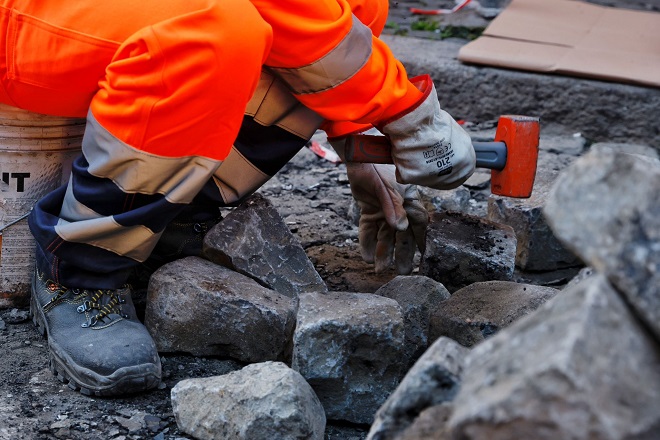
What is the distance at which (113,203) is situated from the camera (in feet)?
7.73

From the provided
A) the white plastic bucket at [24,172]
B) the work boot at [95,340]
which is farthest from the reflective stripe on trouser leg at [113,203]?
the white plastic bucket at [24,172]

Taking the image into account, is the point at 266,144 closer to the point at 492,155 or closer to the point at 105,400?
the point at 492,155

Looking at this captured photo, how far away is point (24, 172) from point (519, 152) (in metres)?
1.46

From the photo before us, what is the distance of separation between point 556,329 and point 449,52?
13.0 ft

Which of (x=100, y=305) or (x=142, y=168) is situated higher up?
(x=142, y=168)

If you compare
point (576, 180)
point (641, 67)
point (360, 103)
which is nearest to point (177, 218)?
point (360, 103)

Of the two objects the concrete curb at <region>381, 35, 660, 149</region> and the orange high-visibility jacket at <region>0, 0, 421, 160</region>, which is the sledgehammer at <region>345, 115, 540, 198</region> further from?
the concrete curb at <region>381, 35, 660, 149</region>

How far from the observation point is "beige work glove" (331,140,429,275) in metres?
2.92

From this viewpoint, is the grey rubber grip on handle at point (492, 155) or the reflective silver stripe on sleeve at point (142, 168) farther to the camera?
the grey rubber grip on handle at point (492, 155)

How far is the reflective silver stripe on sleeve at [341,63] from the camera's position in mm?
2387

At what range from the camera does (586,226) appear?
142 cm

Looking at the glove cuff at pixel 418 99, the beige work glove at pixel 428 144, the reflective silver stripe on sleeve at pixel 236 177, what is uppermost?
the glove cuff at pixel 418 99

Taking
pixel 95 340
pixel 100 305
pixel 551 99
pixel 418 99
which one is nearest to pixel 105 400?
pixel 95 340

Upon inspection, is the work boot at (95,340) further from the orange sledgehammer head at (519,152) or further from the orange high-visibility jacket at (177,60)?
the orange sledgehammer head at (519,152)
